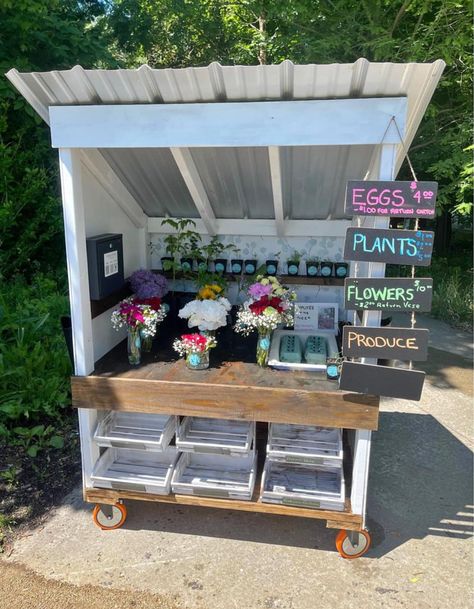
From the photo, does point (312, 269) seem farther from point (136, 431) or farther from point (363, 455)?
point (136, 431)

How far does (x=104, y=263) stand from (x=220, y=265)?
1.05m

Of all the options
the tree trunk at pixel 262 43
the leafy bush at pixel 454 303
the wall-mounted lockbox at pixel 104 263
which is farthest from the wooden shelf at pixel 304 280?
the tree trunk at pixel 262 43

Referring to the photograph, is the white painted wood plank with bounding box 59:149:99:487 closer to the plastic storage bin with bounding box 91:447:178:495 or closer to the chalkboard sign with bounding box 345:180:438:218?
the plastic storage bin with bounding box 91:447:178:495

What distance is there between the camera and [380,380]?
225cm

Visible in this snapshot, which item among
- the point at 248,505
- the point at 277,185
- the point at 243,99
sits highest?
the point at 243,99

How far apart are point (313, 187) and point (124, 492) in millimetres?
→ 2305

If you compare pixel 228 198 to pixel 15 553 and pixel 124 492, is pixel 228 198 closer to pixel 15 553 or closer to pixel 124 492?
pixel 124 492

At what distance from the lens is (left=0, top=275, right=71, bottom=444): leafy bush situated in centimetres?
370

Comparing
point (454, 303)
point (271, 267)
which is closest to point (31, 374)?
point (271, 267)

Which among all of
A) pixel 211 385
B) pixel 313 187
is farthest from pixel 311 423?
pixel 313 187

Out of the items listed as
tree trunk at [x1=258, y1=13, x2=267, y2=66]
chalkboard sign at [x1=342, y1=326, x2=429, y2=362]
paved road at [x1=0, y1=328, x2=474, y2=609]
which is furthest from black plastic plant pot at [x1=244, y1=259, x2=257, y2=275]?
tree trunk at [x1=258, y1=13, x2=267, y2=66]

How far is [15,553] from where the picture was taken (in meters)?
2.62

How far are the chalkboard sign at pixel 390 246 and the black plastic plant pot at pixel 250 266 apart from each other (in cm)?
143

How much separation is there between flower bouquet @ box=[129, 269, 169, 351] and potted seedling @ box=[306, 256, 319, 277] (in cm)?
110
